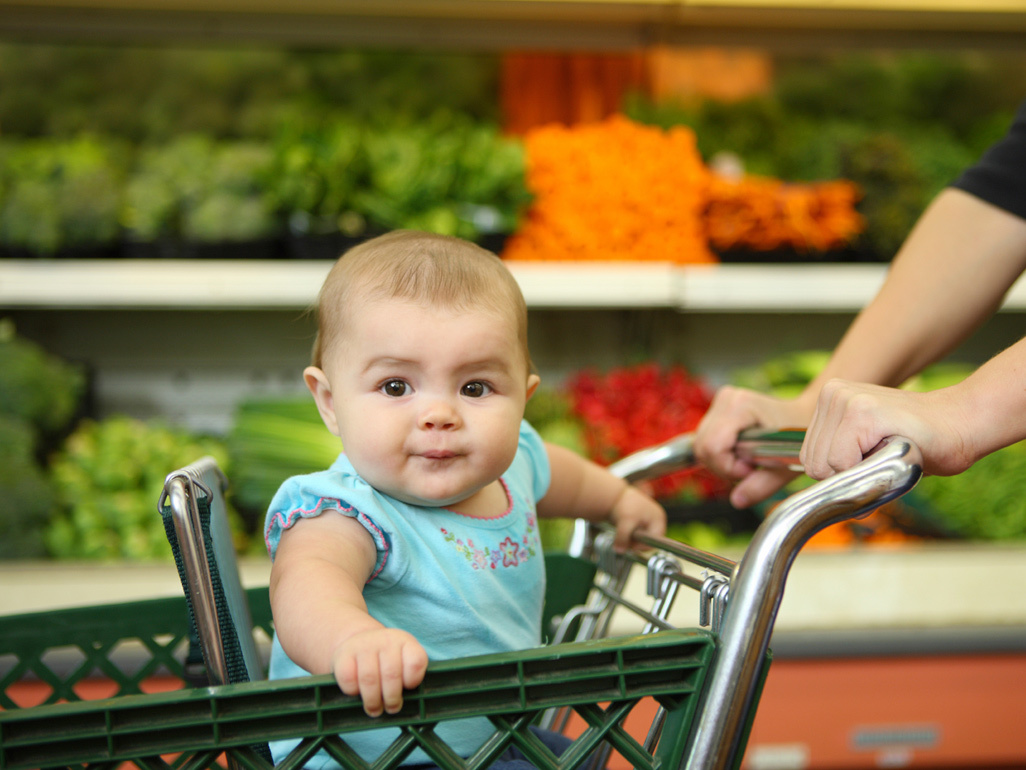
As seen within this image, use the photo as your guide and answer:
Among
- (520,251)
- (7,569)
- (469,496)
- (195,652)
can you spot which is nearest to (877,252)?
(520,251)

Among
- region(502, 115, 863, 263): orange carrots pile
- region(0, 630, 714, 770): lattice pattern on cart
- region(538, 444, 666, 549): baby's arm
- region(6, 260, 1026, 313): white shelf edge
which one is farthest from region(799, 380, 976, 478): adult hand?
region(502, 115, 863, 263): orange carrots pile

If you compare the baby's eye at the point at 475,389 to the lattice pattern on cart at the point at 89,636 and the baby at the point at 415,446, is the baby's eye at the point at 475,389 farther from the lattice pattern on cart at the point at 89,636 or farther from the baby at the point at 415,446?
the lattice pattern on cart at the point at 89,636

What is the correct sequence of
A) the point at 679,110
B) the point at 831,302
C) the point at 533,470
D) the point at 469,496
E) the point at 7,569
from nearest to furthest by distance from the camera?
the point at 469,496 → the point at 533,470 → the point at 7,569 → the point at 831,302 → the point at 679,110

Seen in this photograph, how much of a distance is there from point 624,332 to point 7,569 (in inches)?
66.1

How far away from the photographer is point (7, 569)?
6.16 feet

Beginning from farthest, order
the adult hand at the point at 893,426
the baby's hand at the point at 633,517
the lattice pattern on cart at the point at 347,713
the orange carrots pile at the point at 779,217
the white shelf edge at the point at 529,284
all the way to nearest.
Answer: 1. the orange carrots pile at the point at 779,217
2. the white shelf edge at the point at 529,284
3. the baby's hand at the point at 633,517
4. the adult hand at the point at 893,426
5. the lattice pattern on cart at the point at 347,713

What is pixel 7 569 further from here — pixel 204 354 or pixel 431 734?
pixel 431 734

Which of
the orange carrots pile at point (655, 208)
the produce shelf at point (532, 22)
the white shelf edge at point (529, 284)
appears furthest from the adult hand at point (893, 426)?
the produce shelf at point (532, 22)

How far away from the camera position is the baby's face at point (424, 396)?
76cm

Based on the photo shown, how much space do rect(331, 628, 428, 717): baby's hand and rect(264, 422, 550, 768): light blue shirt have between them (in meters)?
0.20

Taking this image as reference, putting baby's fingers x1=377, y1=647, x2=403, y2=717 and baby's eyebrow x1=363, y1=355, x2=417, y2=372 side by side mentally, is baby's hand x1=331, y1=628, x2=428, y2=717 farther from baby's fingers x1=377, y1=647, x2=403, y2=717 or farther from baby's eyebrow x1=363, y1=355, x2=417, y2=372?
baby's eyebrow x1=363, y1=355, x2=417, y2=372

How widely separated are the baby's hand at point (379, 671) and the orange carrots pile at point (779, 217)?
1.79m

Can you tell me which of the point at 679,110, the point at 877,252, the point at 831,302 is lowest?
the point at 831,302

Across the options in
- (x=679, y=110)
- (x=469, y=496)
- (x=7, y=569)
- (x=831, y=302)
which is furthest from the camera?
(x=679, y=110)
